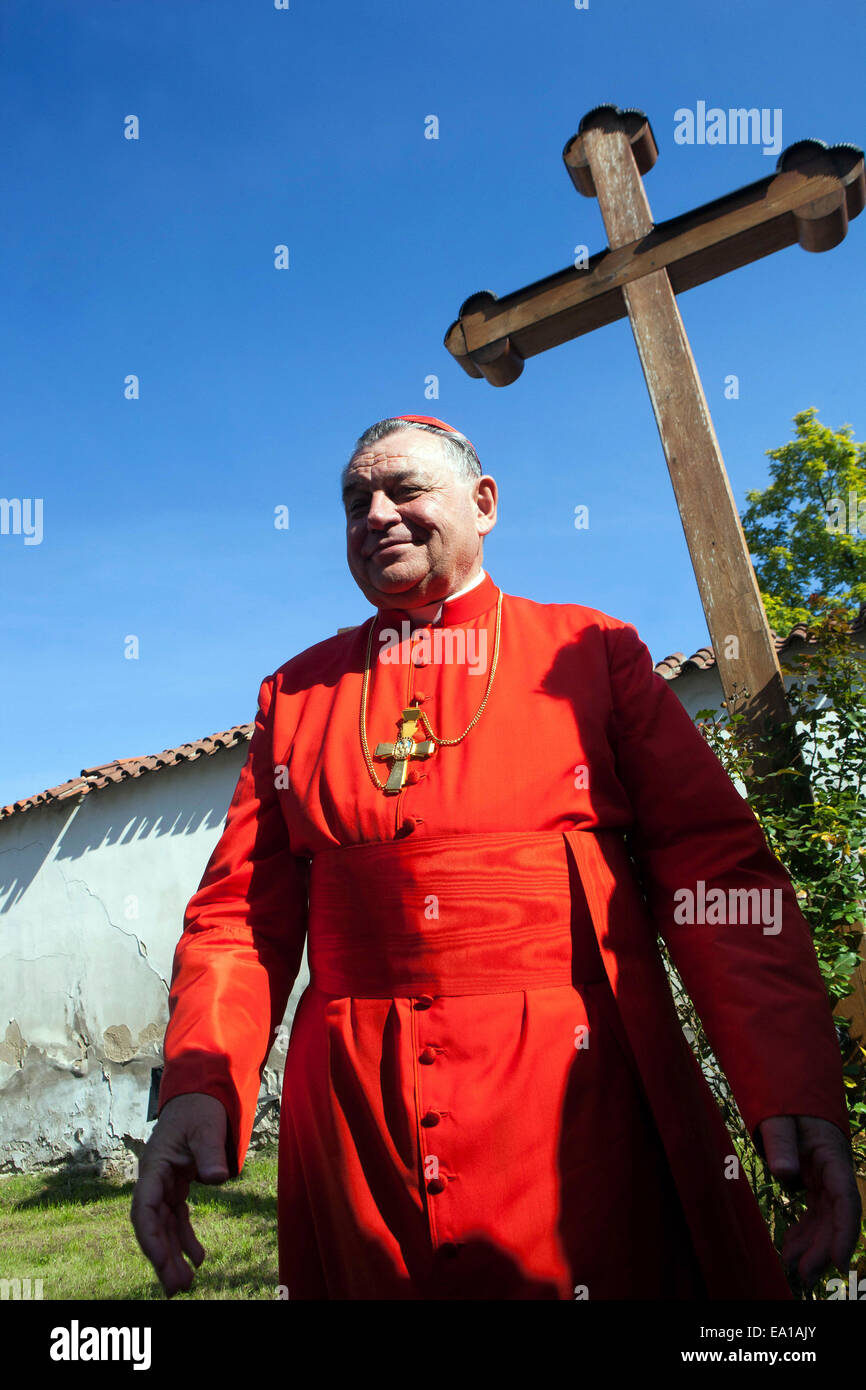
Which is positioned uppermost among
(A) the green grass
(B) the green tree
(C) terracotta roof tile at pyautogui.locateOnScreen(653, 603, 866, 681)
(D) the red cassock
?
(B) the green tree

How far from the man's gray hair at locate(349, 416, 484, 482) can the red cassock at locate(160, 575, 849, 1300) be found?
56 centimetres

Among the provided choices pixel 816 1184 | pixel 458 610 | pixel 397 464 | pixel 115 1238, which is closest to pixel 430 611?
pixel 458 610

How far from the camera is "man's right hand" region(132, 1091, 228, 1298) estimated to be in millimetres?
1543

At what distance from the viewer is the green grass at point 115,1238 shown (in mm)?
5066

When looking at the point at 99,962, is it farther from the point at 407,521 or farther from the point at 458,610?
the point at 407,521

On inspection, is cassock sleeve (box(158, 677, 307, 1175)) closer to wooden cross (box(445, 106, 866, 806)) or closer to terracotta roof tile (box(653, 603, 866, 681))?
wooden cross (box(445, 106, 866, 806))

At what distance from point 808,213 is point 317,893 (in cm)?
330

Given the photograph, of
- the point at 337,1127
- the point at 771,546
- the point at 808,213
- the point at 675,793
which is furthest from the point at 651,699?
the point at 771,546

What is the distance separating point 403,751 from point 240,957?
52 cm

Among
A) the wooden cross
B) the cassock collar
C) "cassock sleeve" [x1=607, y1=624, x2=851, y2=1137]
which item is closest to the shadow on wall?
the wooden cross

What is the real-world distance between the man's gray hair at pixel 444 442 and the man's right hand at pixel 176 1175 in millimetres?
1479
